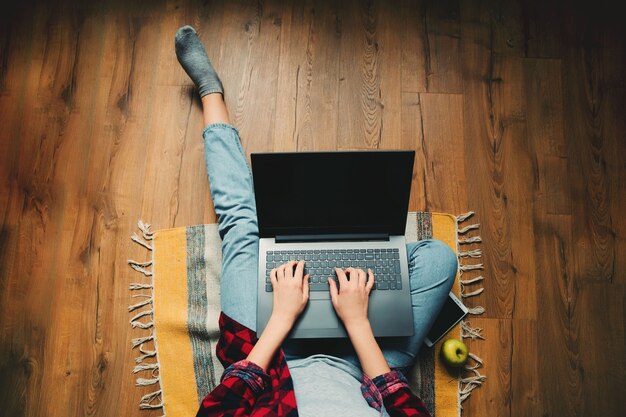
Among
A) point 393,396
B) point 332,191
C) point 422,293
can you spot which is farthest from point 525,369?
point 332,191

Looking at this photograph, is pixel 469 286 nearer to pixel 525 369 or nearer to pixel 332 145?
pixel 525 369

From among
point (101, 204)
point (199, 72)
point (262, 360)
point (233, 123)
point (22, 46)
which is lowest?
point (262, 360)

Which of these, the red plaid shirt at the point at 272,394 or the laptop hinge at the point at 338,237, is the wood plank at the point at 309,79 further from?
the red plaid shirt at the point at 272,394

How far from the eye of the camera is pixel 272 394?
0.95 m

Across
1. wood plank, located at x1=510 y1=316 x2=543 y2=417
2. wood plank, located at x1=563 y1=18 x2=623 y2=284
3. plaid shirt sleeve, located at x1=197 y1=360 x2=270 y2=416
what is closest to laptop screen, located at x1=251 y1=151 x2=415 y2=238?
plaid shirt sleeve, located at x1=197 y1=360 x2=270 y2=416

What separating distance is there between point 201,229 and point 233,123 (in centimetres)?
34

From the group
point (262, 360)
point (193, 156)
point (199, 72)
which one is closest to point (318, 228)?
point (262, 360)

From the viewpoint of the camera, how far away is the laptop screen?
96 centimetres

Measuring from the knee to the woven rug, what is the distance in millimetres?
166

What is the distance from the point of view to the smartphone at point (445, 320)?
126cm

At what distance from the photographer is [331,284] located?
1088 millimetres

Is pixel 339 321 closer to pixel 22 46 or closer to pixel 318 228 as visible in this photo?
pixel 318 228

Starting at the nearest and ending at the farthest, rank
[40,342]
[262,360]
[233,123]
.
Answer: [262,360], [40,342], [233,123]

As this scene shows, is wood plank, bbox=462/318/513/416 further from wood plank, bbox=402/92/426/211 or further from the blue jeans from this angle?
wood plank, bbox=402/92/426/211
